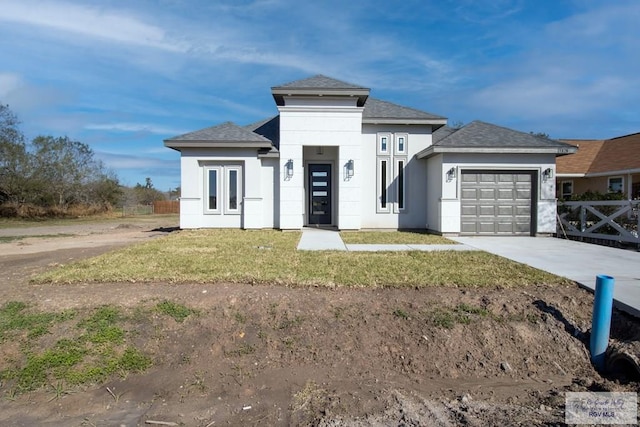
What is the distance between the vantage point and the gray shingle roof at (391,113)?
15.2m

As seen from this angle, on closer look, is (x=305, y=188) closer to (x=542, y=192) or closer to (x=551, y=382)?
(x=542, y=192)

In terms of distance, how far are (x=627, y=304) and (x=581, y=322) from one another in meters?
0.74

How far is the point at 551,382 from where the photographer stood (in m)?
4.09

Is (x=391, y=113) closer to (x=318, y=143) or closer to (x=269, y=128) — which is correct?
(x=318, y=143)

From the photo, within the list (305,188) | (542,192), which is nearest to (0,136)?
(305,188)

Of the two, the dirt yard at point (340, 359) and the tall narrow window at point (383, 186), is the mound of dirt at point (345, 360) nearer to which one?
the dirt yard at point (340, 359)

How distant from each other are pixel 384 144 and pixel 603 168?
695 inches

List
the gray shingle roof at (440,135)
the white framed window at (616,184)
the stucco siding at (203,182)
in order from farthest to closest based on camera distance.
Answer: the white framed window at (616,184) → the gray shingle roof at (440,135) → the stucco siding at (203,182)

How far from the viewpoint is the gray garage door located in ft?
44.4

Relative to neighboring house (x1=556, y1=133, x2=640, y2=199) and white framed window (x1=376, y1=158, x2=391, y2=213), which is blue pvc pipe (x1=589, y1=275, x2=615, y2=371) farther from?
neighboring house (x1=556, y1=133, x2=640, y2=199)

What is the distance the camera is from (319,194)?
1653 centimetres

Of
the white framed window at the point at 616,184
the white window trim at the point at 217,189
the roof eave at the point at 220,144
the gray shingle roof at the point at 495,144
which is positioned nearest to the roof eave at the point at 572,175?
the white framed window at the point at 616,184

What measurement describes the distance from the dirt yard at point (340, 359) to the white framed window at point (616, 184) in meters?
23.1

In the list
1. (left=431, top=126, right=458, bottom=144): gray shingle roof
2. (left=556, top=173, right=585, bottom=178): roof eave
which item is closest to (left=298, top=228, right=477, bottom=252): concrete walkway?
(left=431, top=126, right=458, bottom=144): gray shingle roof
